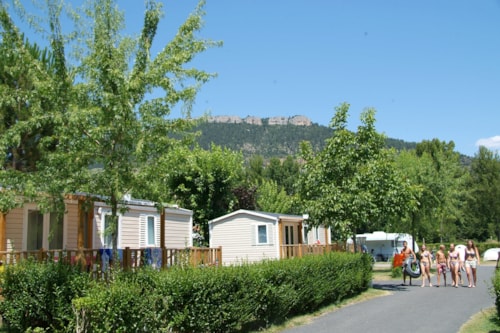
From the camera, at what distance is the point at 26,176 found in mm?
8734

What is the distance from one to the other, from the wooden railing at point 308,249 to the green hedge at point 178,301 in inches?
151

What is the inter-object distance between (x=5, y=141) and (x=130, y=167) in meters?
2.16

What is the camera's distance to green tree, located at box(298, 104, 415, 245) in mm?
16719

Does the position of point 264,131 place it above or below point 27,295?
above

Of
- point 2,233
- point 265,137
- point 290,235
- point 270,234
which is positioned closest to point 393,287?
point 270,234

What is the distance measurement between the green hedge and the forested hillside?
389 ft

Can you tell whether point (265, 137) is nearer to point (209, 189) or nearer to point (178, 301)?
point (209, 189)

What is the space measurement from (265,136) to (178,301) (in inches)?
5495

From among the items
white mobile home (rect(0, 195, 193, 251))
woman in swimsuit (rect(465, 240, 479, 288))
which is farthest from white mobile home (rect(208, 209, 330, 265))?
woman in swimsuit (rect(465, 240, 479, 288))

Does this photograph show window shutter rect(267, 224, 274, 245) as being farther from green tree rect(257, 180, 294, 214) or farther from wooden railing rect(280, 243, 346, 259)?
green tree rect(257, 180, 294, 214)

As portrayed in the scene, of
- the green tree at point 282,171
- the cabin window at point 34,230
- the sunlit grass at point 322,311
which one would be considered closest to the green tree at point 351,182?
the sunlit grass at point 322,311

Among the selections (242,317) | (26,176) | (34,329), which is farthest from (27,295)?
(242,317)

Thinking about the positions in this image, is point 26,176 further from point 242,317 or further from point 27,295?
point 242,317

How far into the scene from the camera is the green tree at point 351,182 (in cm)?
1672
